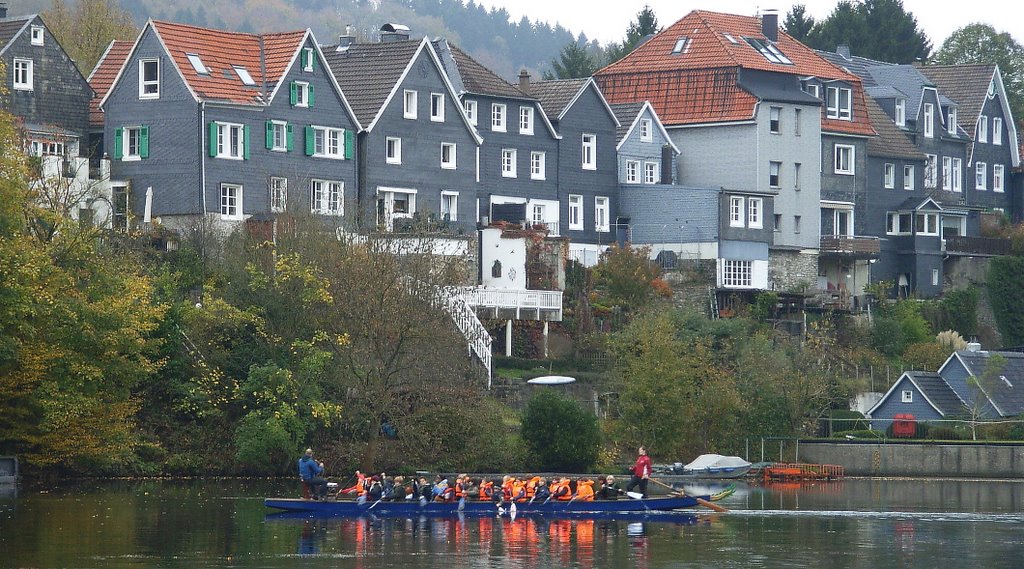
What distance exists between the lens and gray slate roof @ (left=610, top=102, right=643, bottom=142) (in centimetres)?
9406

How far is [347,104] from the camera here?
8169 cm

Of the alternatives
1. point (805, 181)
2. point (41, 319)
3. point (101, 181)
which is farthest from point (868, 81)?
point (41, 319)

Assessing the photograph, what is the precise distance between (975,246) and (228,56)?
43269mm

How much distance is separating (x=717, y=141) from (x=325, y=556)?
53.5 metres

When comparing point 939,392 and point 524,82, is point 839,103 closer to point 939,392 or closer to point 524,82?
point 524,82

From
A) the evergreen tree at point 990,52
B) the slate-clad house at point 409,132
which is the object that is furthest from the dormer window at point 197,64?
the evergreen tree at point 990,52

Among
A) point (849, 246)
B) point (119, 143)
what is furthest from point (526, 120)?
point (119, 143)

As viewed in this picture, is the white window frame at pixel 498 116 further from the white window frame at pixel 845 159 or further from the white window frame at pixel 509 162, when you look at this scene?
the white window frame at pixel 845 159

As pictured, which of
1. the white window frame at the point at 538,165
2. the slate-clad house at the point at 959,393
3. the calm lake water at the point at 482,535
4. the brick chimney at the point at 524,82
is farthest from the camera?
the brick chimney at the point at 524,82

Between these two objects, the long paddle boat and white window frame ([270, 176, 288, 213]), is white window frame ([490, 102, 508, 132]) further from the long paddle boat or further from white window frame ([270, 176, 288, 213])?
the long paddle boat

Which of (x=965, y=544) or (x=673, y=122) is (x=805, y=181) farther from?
(x=965, y=544)

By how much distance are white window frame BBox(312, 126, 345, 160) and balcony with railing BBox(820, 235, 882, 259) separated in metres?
27.3

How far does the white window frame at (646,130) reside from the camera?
310 feet

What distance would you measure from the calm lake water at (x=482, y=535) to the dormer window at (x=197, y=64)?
A: 2141 centimetres
